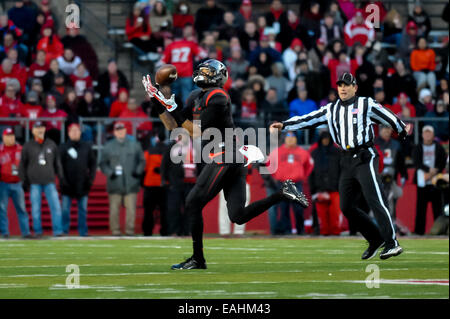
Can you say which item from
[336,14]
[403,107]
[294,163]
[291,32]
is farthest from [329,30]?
[294,163]

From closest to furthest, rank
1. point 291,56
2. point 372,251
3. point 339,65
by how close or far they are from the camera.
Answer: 1. point 372,251
2. point 339,65
3. point 291,56

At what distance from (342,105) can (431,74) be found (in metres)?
10.4

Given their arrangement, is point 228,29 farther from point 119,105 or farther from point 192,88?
point 119,105

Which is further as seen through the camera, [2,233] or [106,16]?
[106,16]

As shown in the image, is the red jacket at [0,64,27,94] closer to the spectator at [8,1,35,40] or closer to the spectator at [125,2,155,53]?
the spectator at [8,1,35,40]

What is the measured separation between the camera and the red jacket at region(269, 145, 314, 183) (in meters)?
17.8

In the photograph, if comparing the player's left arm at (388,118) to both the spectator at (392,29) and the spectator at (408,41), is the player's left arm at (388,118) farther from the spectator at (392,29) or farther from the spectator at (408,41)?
the spectator at (392,29)

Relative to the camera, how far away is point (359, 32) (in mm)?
21797

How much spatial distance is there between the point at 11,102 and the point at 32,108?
0.49 meters

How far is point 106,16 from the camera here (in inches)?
914

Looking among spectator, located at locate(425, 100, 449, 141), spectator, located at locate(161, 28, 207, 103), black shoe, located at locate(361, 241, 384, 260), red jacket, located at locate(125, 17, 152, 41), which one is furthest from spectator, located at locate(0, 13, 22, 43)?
black shoe, located at locate(361, 241, 384, 260)

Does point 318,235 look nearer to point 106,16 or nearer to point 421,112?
point 421,112

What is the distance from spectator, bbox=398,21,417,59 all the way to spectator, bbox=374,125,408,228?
168 inches
